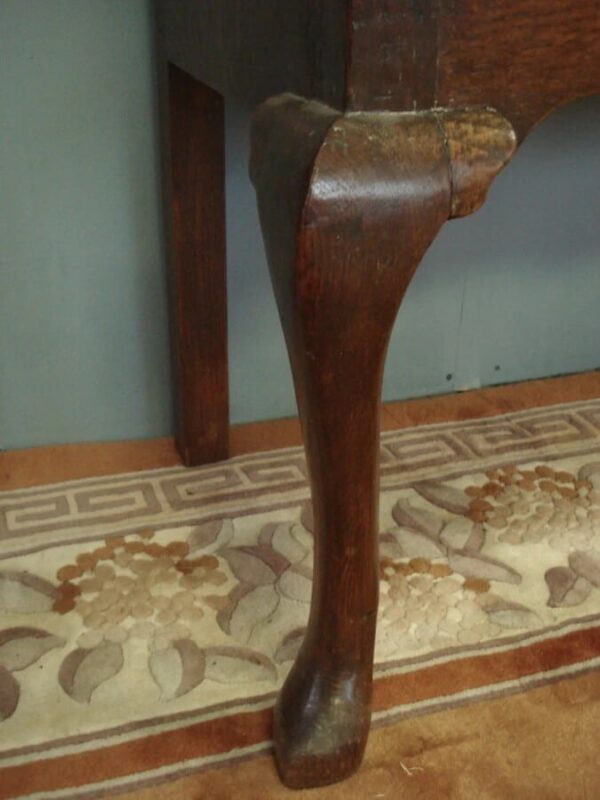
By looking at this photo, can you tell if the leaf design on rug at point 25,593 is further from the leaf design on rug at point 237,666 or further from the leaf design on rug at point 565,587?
the leaf design on rug at point 565,587

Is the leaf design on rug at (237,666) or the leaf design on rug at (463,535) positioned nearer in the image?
the leaf design on rug at (237,666)

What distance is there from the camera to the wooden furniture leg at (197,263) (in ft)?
2.75

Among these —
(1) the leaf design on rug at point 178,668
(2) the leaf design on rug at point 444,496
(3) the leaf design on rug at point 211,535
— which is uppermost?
(2) the leaf design on rug at point 444,496

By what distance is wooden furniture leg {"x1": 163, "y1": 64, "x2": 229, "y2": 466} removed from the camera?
2.75ft

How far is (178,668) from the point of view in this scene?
2.25ft

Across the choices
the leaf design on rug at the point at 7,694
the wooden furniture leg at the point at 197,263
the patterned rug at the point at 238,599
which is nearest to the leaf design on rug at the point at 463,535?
the patterned rug at the point at 238,599

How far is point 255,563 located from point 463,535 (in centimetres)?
20

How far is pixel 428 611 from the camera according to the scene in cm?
75

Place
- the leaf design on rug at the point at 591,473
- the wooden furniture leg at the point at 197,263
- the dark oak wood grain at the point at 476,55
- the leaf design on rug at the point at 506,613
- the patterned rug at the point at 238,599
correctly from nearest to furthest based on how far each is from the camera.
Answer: the dark oak wood grain at the point at 476,55 < the patterned rug at the point at 238,599 < the leaf design on rug at the point at 506,613 < the wooden furniture leg at the point at 197,263 < the leaf design on rug at the point at 591,473

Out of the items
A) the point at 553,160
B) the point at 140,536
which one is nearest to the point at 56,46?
the point at 140,536

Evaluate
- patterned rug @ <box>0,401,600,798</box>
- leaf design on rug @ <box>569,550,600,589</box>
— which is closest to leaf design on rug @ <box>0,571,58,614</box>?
patterned rug @ <box>0,401,600,798</box>

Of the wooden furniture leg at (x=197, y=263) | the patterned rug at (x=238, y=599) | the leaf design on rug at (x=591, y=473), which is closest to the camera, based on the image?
A: the patterned rug at (x=238, y=599)

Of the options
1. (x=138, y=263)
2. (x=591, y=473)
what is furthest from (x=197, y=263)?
(x=591, y=473)

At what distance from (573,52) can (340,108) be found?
0.13 m
